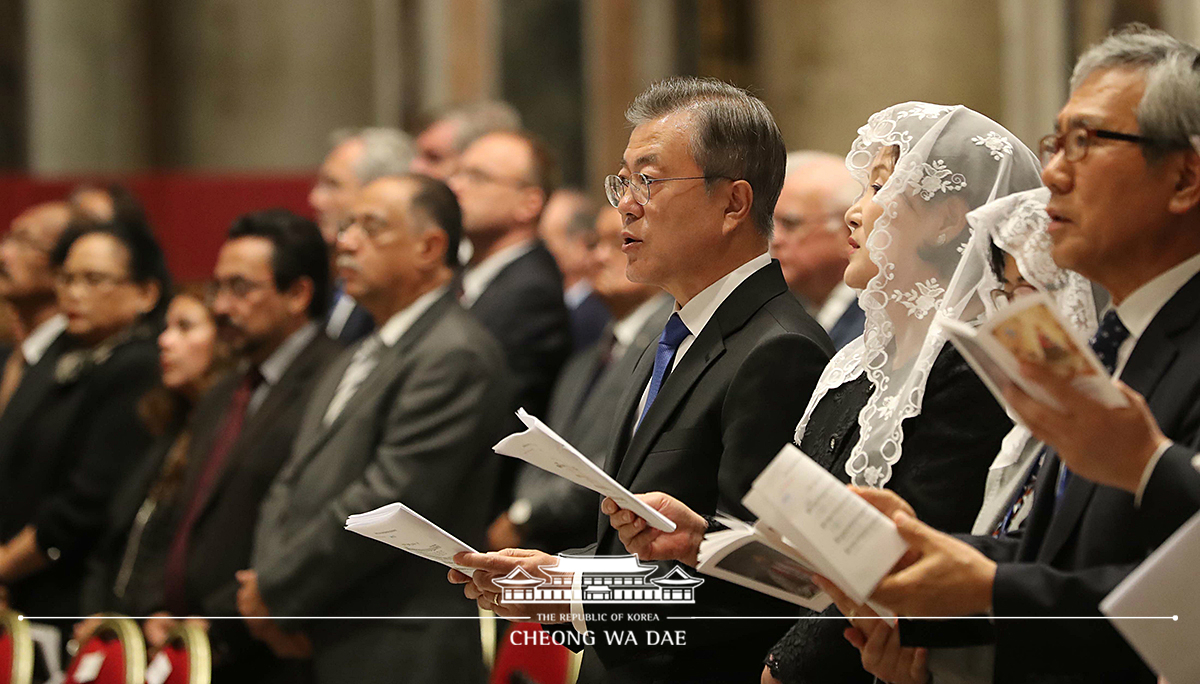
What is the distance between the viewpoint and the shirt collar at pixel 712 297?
282cm

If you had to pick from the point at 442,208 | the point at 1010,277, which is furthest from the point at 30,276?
the point at 1010,277

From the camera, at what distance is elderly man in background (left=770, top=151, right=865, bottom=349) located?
15.7 feet

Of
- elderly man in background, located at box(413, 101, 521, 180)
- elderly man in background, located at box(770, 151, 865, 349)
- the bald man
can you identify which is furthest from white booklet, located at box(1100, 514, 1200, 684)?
the bald man

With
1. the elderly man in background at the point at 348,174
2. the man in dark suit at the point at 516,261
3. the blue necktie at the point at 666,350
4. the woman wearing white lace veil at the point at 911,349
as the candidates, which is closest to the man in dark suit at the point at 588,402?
the man in dark suit at the point at 516,261

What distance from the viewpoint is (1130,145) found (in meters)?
2.12

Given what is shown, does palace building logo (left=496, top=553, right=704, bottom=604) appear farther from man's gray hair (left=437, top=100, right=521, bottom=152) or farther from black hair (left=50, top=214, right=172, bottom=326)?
black hair (left=50, top=214, right=172, bottom=326)

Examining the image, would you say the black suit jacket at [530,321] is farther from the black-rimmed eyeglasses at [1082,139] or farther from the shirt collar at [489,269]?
the black-rimmed eyeglasses at [1082,139]

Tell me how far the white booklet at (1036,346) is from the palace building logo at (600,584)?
0.82 metres

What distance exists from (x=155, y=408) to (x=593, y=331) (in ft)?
6.98

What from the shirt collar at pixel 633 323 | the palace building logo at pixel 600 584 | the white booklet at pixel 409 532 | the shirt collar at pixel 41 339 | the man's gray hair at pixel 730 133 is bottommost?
the shirt collar at pixel 41 339

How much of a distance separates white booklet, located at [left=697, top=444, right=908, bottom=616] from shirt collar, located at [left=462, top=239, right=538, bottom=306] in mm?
3719

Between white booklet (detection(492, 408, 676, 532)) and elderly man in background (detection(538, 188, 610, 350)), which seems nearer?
white booklet (detection(492, 408, 676, 532))

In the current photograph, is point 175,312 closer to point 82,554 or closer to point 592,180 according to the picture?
point 82,554

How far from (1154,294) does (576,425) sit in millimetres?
2988
